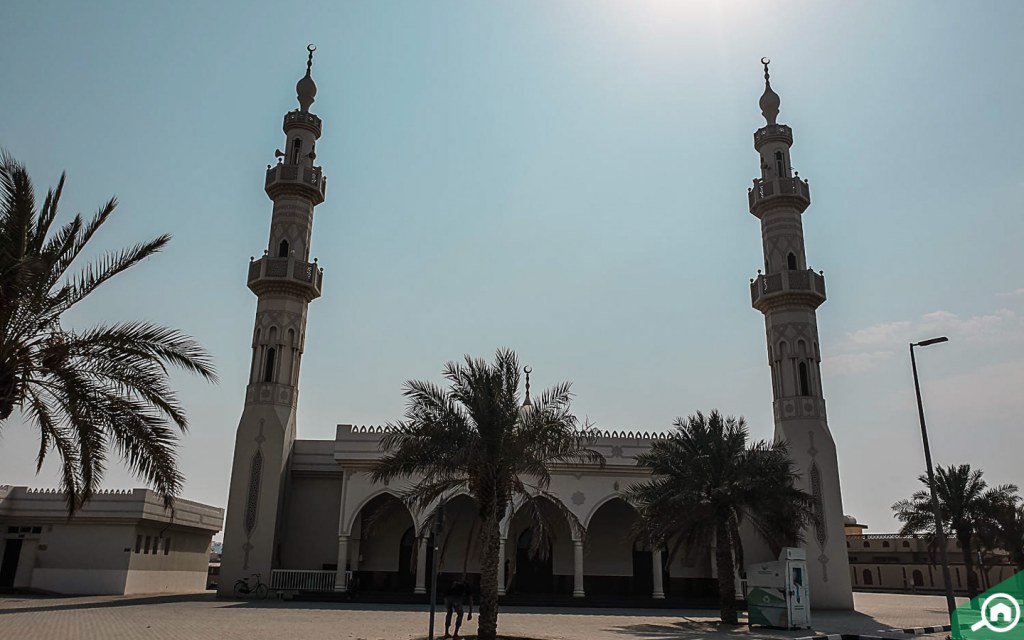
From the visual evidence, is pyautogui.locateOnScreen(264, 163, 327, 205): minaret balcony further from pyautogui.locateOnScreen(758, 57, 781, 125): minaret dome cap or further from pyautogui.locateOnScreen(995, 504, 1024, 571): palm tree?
pyautogui.locateOnScreen(995, 504, 1024, 571): palm tree

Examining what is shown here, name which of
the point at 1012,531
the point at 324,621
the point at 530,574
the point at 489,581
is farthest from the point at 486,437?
the point at 1012,531

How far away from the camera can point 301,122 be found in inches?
1342

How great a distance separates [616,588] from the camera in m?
31.4

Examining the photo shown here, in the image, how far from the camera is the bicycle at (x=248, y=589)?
1073 inches

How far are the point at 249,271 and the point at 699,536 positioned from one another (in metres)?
19.8

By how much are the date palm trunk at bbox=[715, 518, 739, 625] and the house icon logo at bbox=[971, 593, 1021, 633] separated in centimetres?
581

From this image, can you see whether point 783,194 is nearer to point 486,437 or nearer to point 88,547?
point 486,437

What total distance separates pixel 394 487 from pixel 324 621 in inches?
377

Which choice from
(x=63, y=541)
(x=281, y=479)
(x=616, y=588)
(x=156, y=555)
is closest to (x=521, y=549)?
(x=616, y=588)

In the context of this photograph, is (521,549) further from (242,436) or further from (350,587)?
(242,436)

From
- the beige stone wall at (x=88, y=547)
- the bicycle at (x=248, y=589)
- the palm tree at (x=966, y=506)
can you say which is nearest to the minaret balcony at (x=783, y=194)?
the palm tree at (x=966, y=506)

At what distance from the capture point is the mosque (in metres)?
28.3

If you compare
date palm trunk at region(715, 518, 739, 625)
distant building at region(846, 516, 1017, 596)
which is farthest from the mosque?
distant building at region(846, 516, 1017, 596)

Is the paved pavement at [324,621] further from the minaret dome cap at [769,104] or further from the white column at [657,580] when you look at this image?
the minaret dome cap at [769,104]
